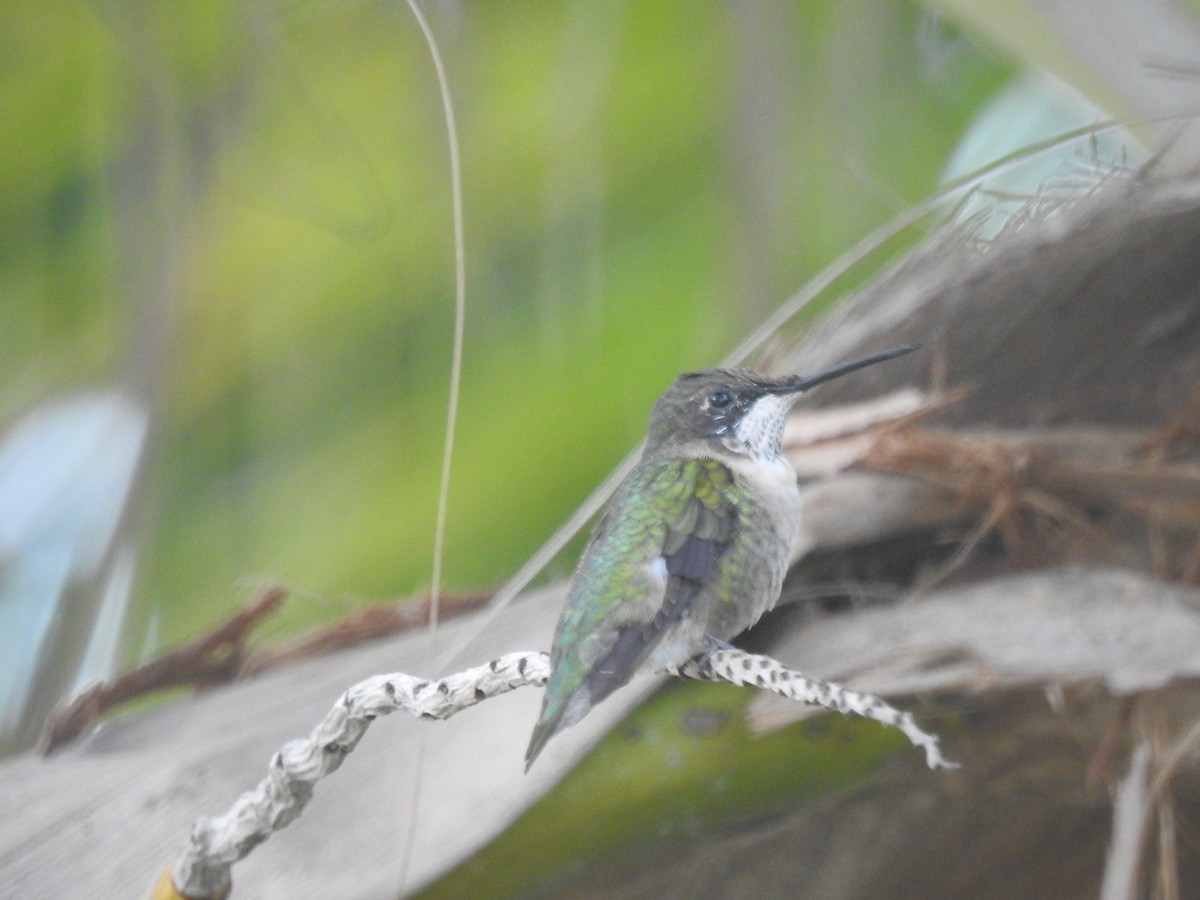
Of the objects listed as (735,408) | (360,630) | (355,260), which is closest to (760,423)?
(735,408)

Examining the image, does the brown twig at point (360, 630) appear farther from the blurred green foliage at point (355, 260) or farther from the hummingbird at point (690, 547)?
the hummingbird at point (690, 547)

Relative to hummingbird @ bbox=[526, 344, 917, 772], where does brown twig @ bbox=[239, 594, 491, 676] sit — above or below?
below

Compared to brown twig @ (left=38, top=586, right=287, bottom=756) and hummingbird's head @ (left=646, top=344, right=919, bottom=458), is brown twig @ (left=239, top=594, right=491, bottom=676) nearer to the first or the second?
brown twig @ (left=38, top=586, right=287, bottom=756)

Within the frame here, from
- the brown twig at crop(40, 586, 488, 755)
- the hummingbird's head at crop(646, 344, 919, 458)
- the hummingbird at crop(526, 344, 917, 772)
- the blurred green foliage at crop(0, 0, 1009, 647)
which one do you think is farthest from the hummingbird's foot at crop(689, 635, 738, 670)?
the blurred green foliage at crop(0, 0, 1009, 647)

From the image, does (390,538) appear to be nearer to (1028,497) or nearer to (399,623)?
(399,623)

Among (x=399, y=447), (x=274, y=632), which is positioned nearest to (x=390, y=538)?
(x=399, y=447)
